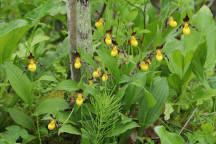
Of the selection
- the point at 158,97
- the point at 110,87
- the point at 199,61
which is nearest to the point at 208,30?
the point at 199,61

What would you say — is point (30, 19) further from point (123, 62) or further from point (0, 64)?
point (123, 62)

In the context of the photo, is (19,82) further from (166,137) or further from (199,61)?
(199,61)

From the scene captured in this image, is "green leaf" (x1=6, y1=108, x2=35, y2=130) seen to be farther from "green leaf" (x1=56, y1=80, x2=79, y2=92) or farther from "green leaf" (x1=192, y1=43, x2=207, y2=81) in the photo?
"green leaf" (x1=192, y1=43, x2=207, y2=81)

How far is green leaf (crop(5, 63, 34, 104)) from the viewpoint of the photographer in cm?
165

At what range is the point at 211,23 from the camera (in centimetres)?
216

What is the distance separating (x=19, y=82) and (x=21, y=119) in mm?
273

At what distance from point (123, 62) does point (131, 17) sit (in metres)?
0.33

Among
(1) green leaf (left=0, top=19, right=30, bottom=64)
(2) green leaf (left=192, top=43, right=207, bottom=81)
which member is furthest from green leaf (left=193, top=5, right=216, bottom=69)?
(1) green leaf (left=0, top=19, right=30, bottom=64)

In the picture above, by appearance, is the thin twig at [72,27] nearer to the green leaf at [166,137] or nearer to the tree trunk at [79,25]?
the tree trunk at [79,25]

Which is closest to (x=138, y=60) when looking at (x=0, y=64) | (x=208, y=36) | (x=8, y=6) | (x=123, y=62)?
(x=123, y=62)

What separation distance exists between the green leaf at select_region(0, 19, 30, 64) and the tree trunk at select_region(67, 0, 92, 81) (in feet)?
1.15

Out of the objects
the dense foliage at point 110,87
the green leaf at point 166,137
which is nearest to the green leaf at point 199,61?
the dense foliage at point 110,87

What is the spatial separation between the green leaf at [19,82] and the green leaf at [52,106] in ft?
0.41

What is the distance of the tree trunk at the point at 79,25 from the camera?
154 cm
